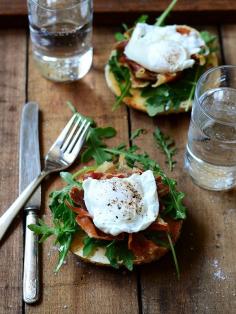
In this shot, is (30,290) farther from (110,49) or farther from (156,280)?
(110,49)

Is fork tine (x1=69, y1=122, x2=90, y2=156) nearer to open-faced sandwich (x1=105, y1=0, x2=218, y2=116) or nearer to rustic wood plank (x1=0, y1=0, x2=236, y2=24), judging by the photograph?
open-faced sandwich (x1=105, y1=0, x2=218, y2=116)

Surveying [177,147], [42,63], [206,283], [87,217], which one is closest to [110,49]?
[42,63]

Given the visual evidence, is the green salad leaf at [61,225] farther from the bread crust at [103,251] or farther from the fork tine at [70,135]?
the fork tine at [70,135]

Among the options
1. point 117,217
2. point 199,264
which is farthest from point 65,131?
point 199,264

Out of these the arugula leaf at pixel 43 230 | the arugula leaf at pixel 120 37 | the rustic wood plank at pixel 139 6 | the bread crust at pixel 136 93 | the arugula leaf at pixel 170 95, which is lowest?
the arugula leaf at pixel 43 230

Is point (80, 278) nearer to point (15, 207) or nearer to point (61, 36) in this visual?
point (15, 207)

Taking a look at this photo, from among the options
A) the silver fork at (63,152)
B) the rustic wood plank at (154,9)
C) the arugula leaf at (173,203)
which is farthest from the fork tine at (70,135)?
the rustic wood plank at (154,9)
